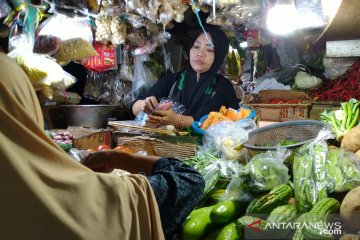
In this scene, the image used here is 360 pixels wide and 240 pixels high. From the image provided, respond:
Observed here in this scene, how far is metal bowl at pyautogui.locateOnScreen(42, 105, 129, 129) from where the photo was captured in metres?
4.20

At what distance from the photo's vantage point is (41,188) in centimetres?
98

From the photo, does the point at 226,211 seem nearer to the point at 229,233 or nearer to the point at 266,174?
the point at 229,233

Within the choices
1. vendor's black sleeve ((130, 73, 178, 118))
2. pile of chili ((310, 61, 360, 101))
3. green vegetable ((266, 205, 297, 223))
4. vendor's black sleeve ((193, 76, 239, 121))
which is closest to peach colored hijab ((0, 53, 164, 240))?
green vegetable ((266, 205, 297, 223))

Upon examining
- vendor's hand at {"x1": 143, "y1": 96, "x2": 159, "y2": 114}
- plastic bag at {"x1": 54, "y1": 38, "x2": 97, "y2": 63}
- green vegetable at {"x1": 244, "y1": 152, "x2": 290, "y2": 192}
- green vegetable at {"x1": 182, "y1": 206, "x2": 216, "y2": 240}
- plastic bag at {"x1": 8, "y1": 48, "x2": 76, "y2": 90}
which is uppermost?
plastic bag at {"x1": 54, "y1": 38, "x2": 97, "y2": 63}

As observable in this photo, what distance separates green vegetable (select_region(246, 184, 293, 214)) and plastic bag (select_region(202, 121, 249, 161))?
0.67 meters

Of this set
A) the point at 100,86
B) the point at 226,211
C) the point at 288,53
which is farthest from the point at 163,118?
the point at 288,53

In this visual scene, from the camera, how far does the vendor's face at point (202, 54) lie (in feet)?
13.6

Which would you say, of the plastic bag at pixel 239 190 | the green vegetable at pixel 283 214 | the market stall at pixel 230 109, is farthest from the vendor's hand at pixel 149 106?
the green vegetable at pixel 283 214

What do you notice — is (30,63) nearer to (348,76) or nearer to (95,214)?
(95,214)

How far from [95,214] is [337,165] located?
4.16 ft

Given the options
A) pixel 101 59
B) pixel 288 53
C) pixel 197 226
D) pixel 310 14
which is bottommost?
pixel 197 226

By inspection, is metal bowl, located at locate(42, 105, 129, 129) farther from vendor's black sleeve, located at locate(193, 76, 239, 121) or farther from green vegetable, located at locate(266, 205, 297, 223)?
green vegetable, located at locate(266, 205, 297, 223)

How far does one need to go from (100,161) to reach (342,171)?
124 cm

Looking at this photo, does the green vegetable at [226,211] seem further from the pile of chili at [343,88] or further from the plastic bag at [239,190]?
the pile of chili at [343,88]
